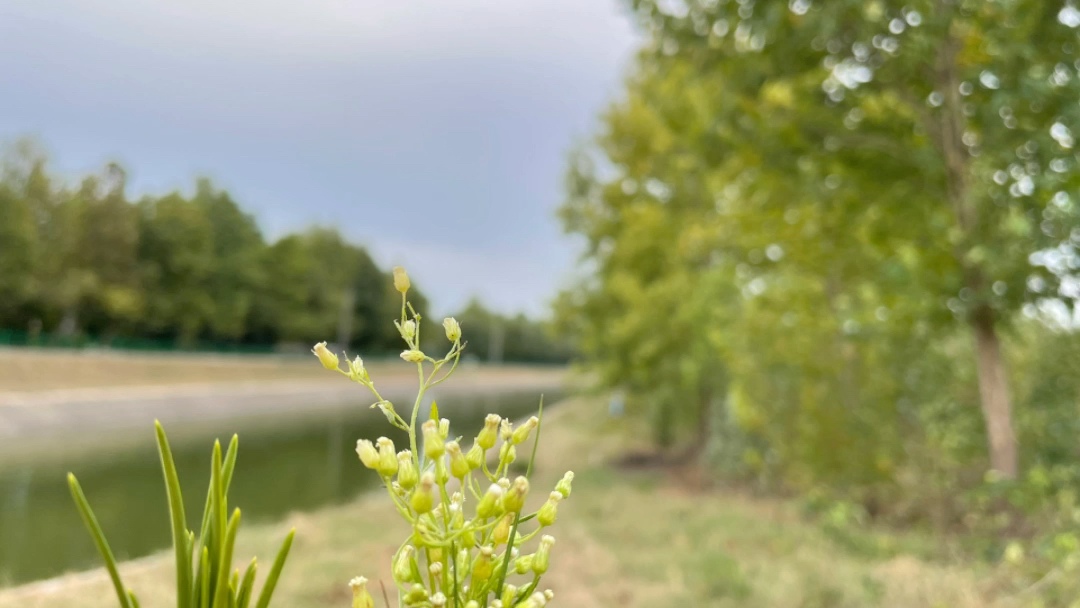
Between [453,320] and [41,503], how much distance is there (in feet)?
41.1

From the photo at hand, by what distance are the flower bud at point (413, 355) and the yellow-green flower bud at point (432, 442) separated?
9 cm

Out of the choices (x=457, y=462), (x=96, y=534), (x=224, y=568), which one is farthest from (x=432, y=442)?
(x=96, y=534)

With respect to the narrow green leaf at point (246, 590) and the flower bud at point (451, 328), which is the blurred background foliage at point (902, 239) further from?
the narrow green leaf at point (246, 590)

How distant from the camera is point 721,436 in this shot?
36.7 feet

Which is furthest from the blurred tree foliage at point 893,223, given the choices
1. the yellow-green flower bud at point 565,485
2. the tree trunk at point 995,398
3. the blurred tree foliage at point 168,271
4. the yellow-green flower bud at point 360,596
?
the blurred tree foliage at point 168,271

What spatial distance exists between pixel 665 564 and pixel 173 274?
109ft

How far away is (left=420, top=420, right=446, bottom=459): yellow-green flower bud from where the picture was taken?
79 cm

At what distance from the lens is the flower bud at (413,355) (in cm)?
85

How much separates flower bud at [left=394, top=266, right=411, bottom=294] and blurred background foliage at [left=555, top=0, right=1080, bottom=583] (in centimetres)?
430

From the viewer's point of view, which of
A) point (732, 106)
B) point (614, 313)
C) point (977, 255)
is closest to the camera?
point (977, 255)

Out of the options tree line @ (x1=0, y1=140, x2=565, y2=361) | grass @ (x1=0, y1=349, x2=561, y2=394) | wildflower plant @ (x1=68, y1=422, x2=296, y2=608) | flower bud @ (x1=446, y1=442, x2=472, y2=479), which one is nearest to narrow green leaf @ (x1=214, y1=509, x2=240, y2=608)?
wildflower plant @ (x1=68, y1=422, x2=296, y2=608)

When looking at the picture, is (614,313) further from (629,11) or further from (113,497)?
(113,497)

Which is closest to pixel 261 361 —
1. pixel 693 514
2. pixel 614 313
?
pixel 614 313

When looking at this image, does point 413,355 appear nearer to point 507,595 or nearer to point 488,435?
point 488,435
